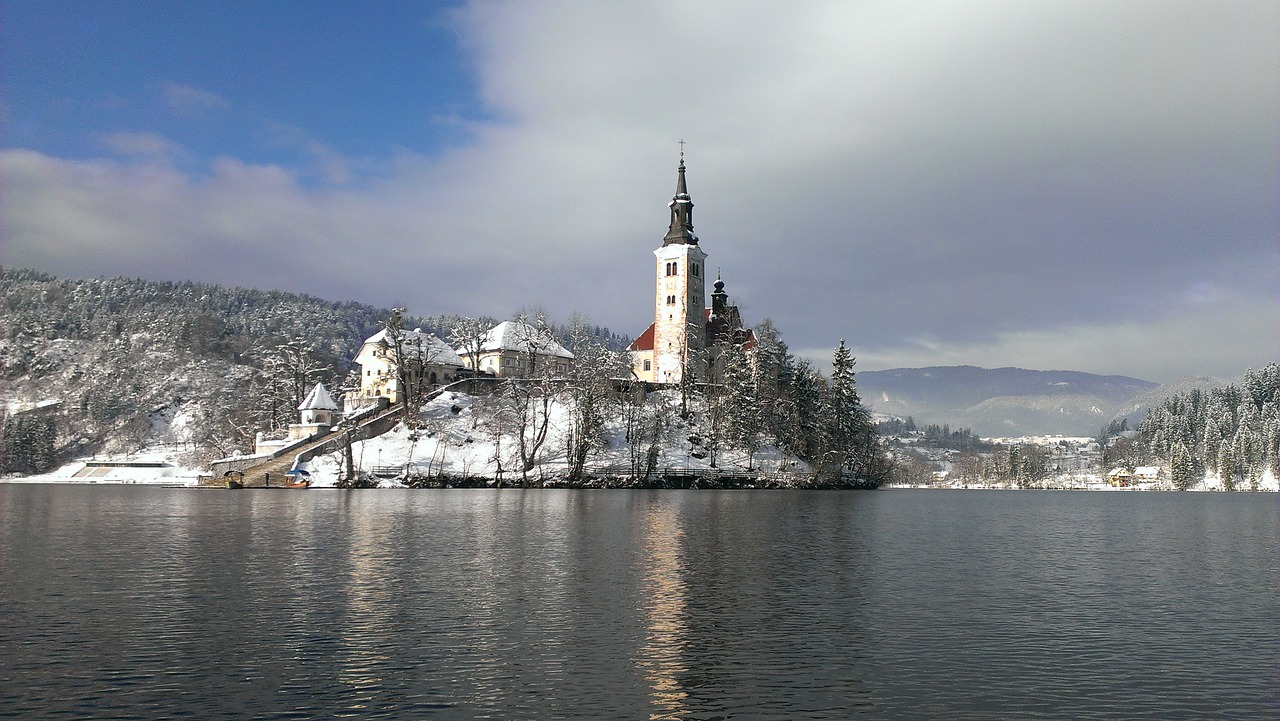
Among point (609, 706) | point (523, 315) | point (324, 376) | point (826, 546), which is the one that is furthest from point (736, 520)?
point (324, 376)

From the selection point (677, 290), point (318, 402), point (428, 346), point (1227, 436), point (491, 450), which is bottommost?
point (491, 450)

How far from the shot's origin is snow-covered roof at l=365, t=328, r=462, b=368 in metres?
115

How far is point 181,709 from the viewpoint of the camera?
1620cm

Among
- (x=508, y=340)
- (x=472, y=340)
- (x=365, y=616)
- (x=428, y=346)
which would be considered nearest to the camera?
(x=365, y=616)

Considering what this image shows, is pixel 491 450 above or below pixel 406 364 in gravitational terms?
below

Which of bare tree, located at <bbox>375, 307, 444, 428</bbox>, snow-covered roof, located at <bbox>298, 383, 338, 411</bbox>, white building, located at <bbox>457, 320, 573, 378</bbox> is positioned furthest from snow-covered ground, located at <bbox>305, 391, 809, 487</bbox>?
white building, located at <bbox>457, 320, 573, 378</bbox>

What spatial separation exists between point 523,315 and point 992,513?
65.2m

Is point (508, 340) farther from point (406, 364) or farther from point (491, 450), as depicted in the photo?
point (491, 450)

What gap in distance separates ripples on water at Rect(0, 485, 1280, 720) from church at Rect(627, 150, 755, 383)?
82435 millimetres

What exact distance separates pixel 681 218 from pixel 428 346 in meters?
42.8

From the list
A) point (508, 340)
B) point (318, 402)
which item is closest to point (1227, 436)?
point (508, 340)

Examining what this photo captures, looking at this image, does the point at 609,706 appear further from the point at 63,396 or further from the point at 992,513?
the point at 63,396

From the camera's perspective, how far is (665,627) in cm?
2373

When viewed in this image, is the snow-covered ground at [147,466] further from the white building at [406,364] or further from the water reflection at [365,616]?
the water reflection at [365,616]
